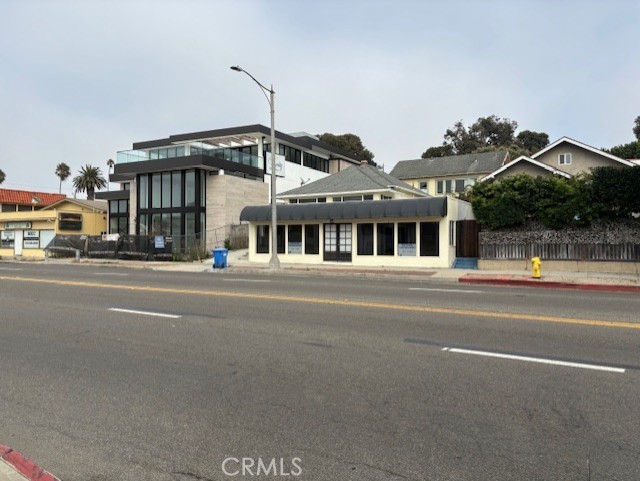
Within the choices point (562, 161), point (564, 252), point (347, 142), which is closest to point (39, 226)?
point (564, 252)

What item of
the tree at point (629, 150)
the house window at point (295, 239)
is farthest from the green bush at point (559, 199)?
the tree at point (629, 150)

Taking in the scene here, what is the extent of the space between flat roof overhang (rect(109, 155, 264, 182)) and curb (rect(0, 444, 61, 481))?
3282cm

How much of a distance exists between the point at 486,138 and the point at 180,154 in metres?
65.9

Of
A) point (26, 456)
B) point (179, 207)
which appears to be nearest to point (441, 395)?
point (26, 456)

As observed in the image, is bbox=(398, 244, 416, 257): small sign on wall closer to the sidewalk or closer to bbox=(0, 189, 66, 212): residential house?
the sidewalk

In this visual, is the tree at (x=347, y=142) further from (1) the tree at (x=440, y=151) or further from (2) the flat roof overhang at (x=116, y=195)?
(2) the flat roof overhang at (x=116, y=195)

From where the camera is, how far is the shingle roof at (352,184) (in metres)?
31.2

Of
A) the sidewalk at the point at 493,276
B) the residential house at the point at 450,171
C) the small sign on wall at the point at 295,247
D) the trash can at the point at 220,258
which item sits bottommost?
the sidewalk at the point at 493,276

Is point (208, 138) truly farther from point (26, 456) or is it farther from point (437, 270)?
point (26, 456)

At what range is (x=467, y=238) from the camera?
25156mm

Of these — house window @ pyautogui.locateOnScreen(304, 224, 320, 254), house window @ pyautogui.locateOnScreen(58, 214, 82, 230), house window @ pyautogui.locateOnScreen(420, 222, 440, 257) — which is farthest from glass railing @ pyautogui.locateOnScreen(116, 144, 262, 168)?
house window @ pyautogui.locateOnScreen(420, 222, 440, 257)

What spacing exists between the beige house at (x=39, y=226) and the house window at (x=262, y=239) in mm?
22924

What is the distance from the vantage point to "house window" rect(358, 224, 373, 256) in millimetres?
26266

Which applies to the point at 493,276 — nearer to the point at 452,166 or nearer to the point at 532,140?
the point at 452,166
